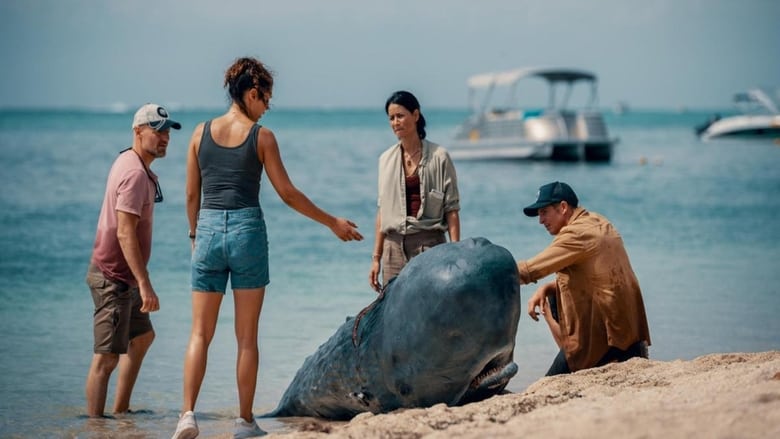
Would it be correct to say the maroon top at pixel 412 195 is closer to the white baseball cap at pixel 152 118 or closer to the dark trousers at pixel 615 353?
the dark trousers at pixel 615 353

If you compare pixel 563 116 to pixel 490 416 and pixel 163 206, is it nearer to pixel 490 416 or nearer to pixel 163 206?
pixel 163 206

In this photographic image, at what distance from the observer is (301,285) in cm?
1204

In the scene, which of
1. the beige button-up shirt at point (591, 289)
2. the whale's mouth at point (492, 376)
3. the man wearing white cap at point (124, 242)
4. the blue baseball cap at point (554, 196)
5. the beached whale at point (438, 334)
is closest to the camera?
the beached whale at point (438, 334)

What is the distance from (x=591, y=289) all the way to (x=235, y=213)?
199 cm

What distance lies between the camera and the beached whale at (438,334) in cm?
483

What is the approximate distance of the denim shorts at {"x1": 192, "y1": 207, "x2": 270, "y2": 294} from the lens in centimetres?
513

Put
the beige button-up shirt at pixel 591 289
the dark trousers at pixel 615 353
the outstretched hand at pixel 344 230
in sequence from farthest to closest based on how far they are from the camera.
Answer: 1. the dark trousers at pixel 615 353
2. the beige button-up shirt at pixel 591 289
3. the outstretched hand at pixel 344 230

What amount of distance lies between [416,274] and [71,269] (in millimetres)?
9403

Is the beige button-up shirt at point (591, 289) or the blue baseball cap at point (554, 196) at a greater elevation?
the blue baseball cap at point (554, 196)

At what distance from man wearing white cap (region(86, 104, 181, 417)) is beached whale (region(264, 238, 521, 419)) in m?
1.21

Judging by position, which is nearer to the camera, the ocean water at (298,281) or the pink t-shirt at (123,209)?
the pink t-shirt at (123,209)

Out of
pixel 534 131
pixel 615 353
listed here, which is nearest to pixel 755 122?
pixel 534 131

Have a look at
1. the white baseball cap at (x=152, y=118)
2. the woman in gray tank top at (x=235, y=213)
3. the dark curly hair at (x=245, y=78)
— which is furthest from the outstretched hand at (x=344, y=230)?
the white baseball cap at (x=152, y=118)

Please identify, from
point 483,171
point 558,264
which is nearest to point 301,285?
point 558,264
